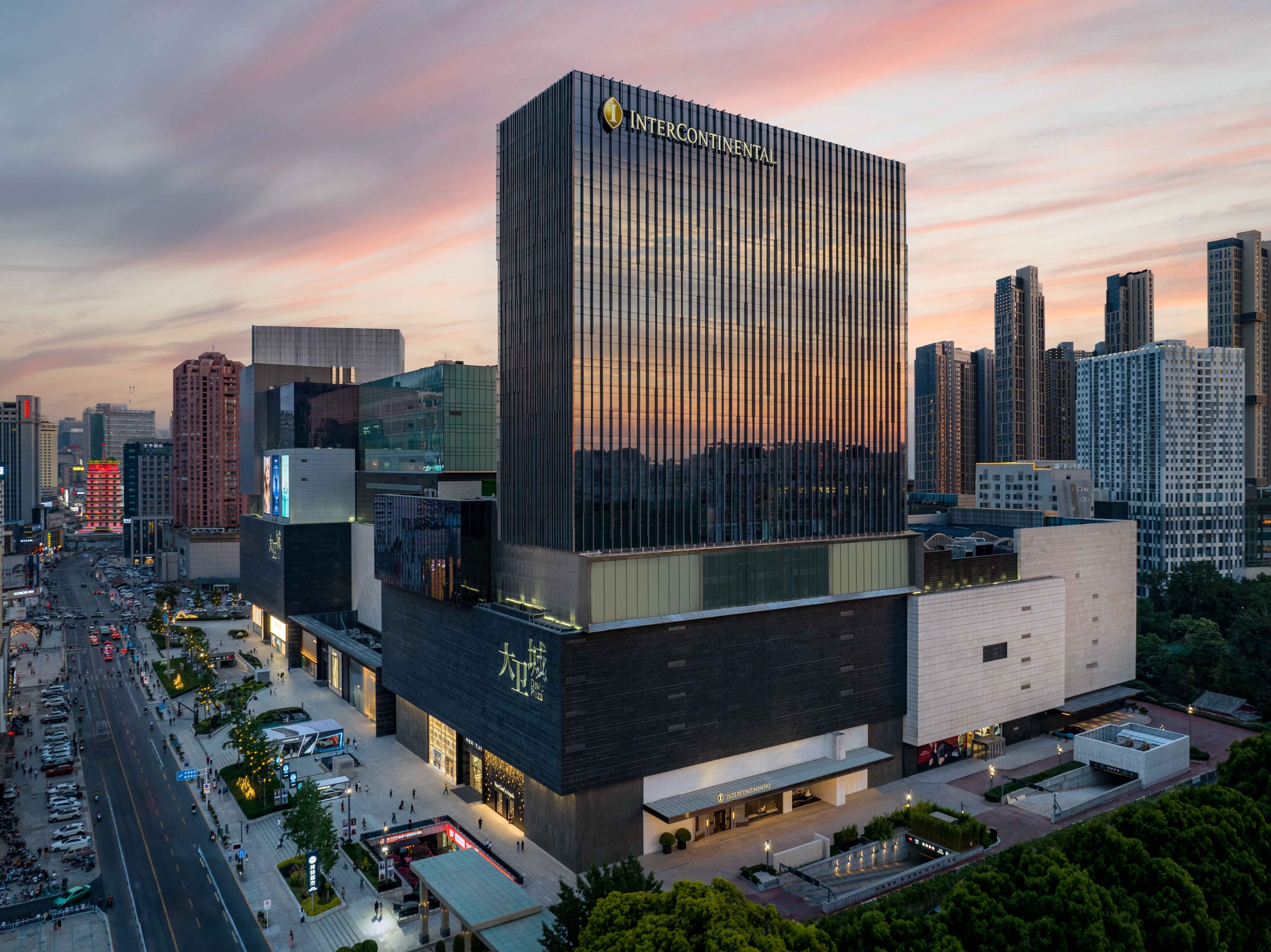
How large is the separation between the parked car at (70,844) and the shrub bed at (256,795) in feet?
47.4

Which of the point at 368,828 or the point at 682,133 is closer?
the point at 682,133

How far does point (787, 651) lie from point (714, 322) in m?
35.6

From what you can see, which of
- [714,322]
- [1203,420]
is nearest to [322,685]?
[714,322]

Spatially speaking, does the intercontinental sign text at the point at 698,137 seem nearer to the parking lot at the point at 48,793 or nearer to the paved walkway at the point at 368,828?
the paved walkway at the point at 368,828

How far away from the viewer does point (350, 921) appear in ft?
218

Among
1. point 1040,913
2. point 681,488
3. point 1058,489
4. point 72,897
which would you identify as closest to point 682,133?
point 681,488

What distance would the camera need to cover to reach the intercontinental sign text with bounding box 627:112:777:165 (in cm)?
7712

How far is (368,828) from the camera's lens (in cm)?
8275

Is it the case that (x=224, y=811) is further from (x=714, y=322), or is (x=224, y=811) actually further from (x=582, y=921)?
(x=714, y=322)

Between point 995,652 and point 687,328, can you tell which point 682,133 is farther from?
point 995,652

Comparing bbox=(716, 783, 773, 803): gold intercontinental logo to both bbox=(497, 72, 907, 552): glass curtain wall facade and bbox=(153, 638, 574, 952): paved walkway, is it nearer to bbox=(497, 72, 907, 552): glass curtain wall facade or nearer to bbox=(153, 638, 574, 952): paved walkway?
bbox=(153, 638, 574, 952): paved walkway

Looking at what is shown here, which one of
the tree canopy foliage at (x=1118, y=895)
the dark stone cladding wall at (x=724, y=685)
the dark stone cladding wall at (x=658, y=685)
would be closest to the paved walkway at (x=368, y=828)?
the dark stone cladding wall at (x=658, y=685)

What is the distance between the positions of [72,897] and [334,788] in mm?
25009

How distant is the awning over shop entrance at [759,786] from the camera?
246 feet
